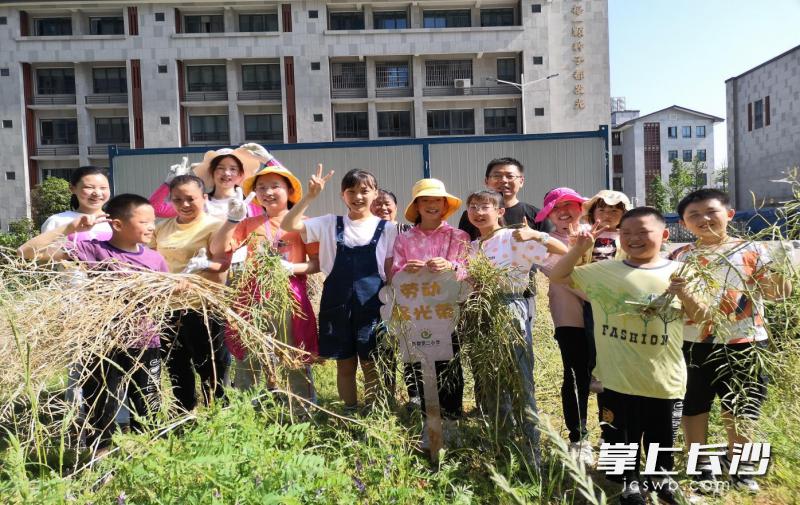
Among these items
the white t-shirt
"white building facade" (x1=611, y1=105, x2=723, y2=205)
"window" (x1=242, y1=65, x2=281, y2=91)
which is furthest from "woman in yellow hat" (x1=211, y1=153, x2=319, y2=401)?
"white building facade" (x1=611, y1=105, x2=723, y2=205)

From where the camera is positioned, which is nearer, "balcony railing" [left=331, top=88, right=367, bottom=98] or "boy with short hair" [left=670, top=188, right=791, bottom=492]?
"boy with short hair" [left=670, top=188, right=791, bottom=492]

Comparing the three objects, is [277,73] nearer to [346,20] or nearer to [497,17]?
[346,20]

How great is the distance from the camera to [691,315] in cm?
236

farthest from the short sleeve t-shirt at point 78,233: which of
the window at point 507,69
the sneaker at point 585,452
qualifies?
the window at point 507,69

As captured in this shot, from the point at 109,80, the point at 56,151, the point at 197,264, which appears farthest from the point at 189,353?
the point at 56,151

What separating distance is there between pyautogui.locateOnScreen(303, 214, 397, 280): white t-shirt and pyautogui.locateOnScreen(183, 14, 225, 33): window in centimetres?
3225

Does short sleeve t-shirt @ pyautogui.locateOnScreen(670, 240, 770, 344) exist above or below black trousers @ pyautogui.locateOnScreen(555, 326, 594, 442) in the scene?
above

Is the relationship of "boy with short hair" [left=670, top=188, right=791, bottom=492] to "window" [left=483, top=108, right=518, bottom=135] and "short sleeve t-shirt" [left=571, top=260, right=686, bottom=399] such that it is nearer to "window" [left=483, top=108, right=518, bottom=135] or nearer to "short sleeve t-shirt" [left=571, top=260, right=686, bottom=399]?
"short sleeve t-shirt" [left=571, top=260, right=686, bottom=399]

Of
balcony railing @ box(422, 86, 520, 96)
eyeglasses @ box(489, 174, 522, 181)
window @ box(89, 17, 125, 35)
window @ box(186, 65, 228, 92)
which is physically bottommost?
eyeglasses @ box(489, 174, 522, 181)

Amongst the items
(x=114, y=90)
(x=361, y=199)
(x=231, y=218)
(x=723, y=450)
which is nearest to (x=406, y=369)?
(x=361, y=199)

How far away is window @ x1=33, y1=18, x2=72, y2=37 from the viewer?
30.7 m

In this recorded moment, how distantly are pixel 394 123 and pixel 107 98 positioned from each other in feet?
53.9

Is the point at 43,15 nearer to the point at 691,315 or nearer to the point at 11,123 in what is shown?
the point at 11,123

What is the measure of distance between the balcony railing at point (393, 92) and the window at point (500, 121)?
4595 mm
